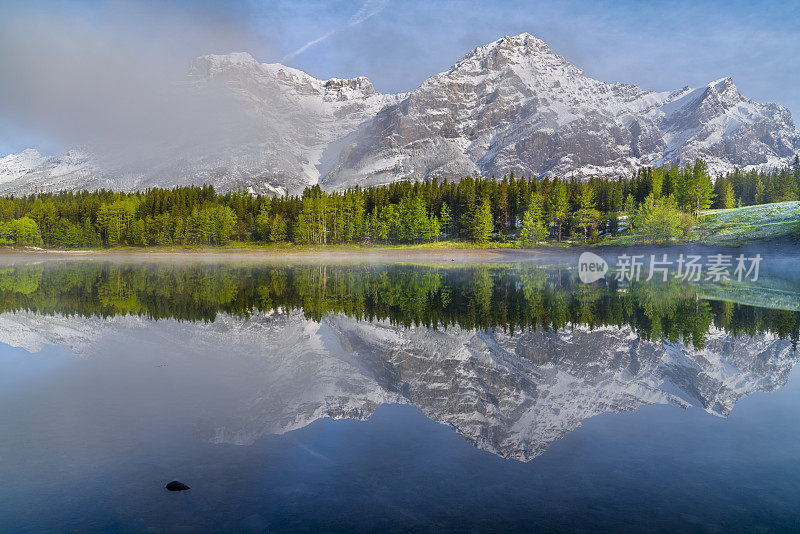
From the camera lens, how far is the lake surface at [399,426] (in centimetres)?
661

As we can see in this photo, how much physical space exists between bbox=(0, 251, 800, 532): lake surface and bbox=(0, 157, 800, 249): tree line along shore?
98473 mm

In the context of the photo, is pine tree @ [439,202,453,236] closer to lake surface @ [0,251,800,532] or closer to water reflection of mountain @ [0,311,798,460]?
lake surface @ [0,251,800,532]

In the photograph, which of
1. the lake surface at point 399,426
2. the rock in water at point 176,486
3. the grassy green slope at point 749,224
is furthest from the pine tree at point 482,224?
the rock in water at point 176,486

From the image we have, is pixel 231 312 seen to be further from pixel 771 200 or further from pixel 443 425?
pixel 771 200

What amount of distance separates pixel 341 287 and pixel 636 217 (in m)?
82.9

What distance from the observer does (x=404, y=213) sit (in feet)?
407

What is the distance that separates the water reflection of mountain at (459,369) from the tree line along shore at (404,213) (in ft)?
317

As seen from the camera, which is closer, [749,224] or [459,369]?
[459,369]

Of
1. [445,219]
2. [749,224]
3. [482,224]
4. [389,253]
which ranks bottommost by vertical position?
[389,253]

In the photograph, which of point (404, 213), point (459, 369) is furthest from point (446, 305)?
point (404, 213)

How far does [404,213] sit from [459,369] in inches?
4403

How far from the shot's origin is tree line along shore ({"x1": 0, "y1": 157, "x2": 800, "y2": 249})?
115438 millimetres

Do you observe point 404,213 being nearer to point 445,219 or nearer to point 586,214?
point 445,219

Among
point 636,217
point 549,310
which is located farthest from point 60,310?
point 636,217
